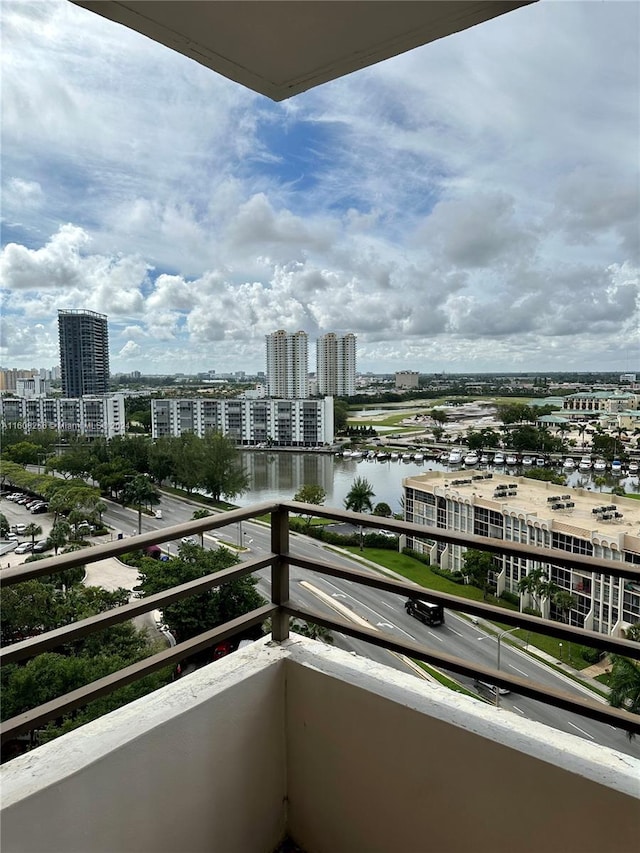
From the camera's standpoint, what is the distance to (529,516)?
439 cm

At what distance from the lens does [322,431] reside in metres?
7.22

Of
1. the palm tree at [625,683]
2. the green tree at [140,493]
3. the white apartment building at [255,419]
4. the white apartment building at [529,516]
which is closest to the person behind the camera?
the palm tree at [625,683]

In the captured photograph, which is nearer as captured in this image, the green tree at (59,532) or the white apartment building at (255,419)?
the green tree at (59,532)

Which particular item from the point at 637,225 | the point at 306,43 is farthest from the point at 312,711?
the point at 637,225

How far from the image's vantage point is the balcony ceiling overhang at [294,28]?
0.95 m

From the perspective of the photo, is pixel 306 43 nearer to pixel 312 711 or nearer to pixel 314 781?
pixel 312 711

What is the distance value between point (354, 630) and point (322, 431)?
5.94 metres

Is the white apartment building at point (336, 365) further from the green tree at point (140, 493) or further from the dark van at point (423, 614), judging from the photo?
the dark van at point (423, 614)

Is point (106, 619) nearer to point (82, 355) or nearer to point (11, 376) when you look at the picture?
point (11, 376)

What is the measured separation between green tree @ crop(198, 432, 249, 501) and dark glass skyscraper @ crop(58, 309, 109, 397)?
1.38 m

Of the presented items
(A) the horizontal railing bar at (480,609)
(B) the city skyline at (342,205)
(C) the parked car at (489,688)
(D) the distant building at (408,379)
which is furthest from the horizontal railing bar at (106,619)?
Answer: (D) the distant building at (408,379)

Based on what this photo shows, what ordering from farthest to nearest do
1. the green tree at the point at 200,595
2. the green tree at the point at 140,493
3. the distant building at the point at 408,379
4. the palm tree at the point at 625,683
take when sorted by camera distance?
the distant building at the point at 408,379
the green tree at the point at 140,493
the green tree at the point at 200,595
the palm tree at the point at 625,683

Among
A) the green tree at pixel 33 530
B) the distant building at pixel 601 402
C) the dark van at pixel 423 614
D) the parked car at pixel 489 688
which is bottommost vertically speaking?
the green tree at pixel 33 530

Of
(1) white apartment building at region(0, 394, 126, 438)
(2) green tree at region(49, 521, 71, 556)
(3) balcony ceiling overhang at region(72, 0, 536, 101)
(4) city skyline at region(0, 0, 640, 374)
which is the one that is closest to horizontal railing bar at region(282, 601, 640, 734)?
(3) balcony ceiling overhang at region(72, 0, 536, 101)
